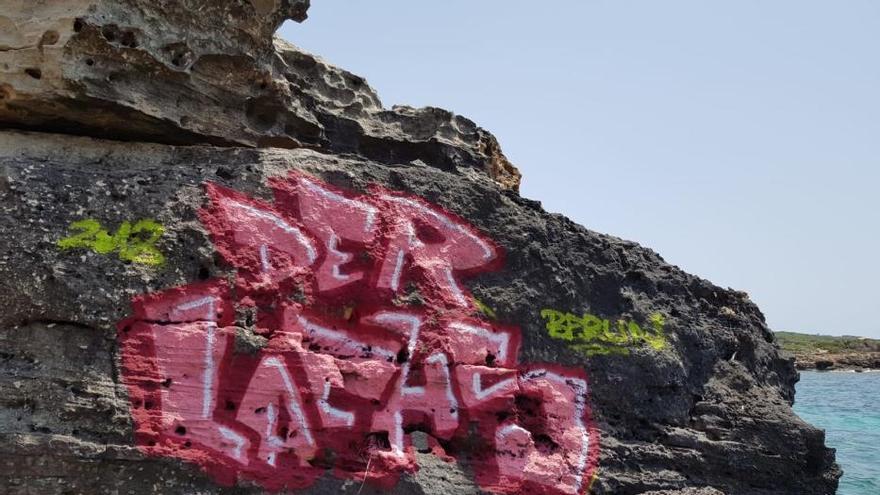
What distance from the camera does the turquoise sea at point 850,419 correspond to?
1645 cm

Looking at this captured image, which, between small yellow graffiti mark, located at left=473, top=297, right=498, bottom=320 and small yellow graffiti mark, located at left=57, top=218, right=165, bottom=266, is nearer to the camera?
small yellow graffiti mark, located at left=57, top=218, right=165, bottom=266

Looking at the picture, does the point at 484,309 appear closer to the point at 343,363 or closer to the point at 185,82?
the point at 343,363

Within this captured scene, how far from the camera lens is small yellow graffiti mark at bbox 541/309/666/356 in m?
6.66

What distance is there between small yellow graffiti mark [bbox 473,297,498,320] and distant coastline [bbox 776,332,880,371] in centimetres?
5391

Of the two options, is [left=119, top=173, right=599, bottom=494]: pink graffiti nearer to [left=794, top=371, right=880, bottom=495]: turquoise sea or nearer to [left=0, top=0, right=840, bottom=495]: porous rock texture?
[left=0, top=0, right=840, bottom=495]: porous rock texture

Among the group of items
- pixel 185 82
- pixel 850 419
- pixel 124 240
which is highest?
pixel 185 82

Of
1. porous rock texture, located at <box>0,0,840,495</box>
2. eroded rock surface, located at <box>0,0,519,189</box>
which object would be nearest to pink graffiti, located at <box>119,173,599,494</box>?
porous rock texture, located at <box>0,0,840,495</box>

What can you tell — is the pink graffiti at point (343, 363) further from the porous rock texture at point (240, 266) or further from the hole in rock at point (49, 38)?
the hole in rock at point (49, 38)

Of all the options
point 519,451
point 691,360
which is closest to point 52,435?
point 519,451

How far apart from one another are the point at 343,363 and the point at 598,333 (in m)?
2.30

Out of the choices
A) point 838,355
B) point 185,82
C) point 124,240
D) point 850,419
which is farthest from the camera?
point 838,355

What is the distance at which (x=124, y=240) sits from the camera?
531 cm

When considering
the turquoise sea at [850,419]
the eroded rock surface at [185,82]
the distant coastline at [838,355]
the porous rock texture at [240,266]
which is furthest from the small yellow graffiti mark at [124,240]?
the distant coastline at [838,355]

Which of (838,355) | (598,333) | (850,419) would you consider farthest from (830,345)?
(598,333)
